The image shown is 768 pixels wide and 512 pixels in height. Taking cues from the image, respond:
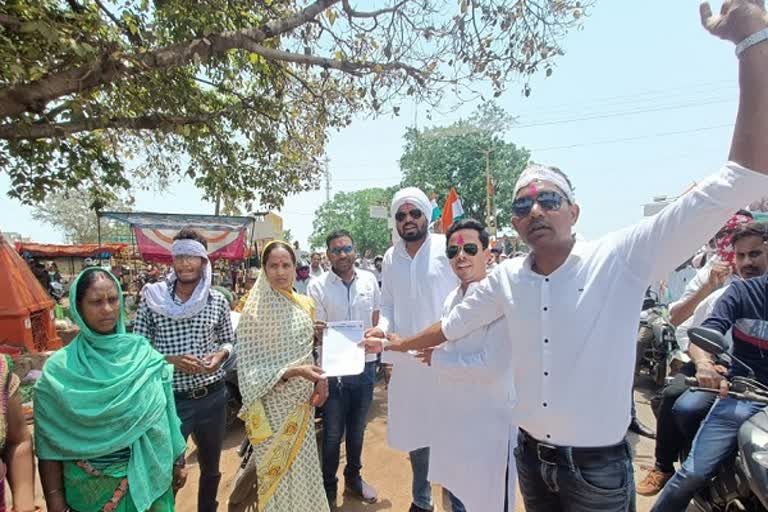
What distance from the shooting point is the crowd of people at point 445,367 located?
148cm

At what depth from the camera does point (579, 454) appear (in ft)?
4.99

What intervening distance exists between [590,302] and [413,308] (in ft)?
5.43

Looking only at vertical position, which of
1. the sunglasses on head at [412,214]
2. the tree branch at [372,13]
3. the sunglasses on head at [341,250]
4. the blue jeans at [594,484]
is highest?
the tree branch at [372,13]

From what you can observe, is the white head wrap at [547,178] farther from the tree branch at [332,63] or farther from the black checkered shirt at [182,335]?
→ the tree branch at [332,63]

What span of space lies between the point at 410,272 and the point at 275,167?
5543 mm

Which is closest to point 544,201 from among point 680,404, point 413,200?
point 413,200

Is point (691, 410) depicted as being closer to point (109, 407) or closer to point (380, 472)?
point (380, 472)

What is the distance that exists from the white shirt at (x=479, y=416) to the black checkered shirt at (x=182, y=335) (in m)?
1.43

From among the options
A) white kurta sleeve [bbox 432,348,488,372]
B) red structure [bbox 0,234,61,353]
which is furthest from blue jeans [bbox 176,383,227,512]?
red structure [bbox 0,234,61,353]

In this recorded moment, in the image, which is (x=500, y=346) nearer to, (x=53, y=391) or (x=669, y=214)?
(x=669, y=214)

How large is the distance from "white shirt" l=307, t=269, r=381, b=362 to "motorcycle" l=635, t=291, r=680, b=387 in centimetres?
390

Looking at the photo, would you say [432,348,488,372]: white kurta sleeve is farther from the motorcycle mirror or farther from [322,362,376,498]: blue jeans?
[322,362,376,498]: blue jeans

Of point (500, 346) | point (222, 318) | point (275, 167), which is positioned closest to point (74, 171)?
point (275, 167)

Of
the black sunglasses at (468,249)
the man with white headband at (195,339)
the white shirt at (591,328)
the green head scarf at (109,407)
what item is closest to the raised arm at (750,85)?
the white shirt at (591,328)
